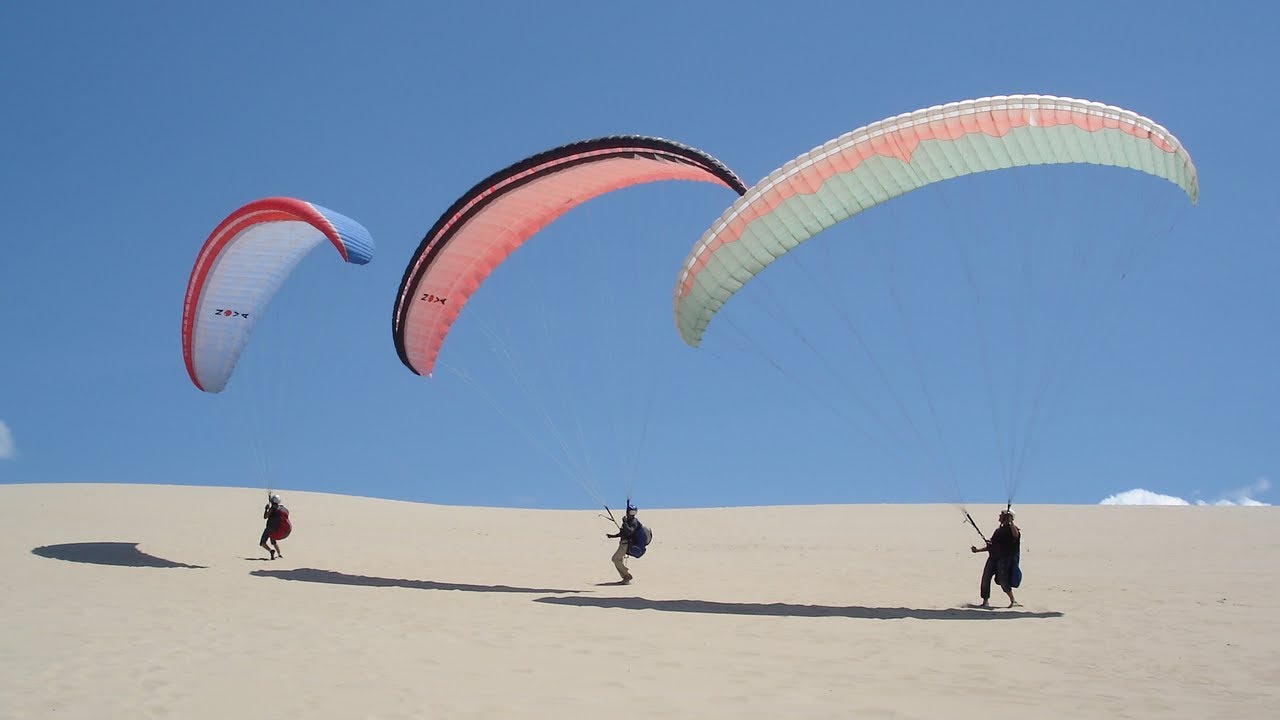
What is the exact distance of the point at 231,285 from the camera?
50.2 feet

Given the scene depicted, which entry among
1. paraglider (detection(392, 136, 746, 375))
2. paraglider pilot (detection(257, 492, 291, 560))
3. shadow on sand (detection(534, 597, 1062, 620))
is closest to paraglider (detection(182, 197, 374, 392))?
paraglider pilot (detection(257, 492, 291, 560))

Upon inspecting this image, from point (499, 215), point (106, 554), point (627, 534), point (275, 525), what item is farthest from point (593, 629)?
point (106, 554)

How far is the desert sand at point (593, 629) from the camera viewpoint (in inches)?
261

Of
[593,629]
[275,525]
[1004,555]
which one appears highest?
[1004,555]

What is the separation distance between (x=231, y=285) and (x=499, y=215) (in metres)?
4.86

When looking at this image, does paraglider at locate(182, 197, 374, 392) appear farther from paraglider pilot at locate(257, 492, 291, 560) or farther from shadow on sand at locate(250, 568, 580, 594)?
shadow on sand at locate(250, 568, 580, 594)

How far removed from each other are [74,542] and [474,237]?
835 centimetres

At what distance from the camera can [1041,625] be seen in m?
9.80

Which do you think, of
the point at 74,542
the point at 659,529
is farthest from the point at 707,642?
the point at 659,529

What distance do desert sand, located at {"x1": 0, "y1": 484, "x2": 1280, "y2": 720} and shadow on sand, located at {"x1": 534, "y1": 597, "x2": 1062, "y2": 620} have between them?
71 mm

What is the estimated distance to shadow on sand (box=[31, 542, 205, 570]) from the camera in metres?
13.7

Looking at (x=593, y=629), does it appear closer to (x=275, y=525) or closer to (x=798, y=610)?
(x=798, y=610)

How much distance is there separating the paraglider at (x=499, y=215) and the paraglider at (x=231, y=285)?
2.66 metres

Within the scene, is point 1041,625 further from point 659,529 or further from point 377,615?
point 659,529
